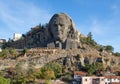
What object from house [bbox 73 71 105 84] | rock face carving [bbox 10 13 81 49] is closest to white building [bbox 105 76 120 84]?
house [bbox 73 71 105 84]

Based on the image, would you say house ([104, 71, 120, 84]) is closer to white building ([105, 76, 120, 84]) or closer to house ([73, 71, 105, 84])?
white building ([105, 76, 120, 84])

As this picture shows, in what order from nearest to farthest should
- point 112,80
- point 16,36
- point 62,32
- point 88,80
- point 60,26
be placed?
point 88,80
point 112,80
point 62,32
point 60,26
point 16,36

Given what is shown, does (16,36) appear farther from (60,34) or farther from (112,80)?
(112,80)

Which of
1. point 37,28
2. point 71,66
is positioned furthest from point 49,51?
point 37,28

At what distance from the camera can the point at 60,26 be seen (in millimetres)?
88438

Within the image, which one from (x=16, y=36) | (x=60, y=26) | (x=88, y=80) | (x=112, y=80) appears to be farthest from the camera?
(x=16, y=36)

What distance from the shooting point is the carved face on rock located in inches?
3462

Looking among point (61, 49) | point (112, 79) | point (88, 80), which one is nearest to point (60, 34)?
point (61, 49)

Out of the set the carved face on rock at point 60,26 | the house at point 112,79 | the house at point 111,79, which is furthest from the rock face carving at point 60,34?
the house at point 112,79

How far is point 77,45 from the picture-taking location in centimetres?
8650

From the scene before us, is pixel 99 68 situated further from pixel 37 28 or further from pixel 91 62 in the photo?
pixel 37 28

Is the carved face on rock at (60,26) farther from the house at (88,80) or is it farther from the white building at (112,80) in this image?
the white building at (112,80)

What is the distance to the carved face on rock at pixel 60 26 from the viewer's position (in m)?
87.9

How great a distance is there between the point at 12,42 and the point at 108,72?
36.3m
